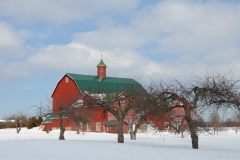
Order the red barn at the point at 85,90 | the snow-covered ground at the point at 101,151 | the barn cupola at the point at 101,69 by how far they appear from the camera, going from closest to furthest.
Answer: the snow-covered ground at the point at 101,151 → the red barn at the point at 85,90 → the barn cupola at the point at 101,69

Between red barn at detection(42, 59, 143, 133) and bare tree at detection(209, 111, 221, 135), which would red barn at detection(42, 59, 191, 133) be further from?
bare tree at detection(209, 111, 221, 135)

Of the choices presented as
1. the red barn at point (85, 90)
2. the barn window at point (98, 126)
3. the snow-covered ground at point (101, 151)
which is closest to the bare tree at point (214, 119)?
the snow-covered ground at point (101, 151)

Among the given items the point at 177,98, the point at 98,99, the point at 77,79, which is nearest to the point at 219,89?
the point at 177,98

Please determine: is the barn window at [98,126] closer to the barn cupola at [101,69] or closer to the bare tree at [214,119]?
the barn cupola at [101,69]

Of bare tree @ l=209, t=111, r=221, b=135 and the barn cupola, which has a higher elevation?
the barn cupola

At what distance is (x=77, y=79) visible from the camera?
2549 inches

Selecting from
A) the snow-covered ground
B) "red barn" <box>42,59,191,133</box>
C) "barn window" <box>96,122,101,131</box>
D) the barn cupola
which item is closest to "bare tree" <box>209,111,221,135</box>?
the snow-covered ground

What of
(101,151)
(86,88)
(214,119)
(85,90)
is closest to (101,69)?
(86,88)

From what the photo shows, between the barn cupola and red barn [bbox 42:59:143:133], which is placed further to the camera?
the barn cupola

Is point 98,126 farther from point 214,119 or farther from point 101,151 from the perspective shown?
point 101,151

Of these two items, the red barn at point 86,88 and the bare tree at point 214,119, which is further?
the red barn at point 86,88

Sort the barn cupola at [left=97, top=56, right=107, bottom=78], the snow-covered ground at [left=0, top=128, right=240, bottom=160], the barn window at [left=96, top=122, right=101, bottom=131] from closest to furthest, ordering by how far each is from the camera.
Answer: the snow-covered ground at [left=0, top=128, right=240, bottom=160] < the barn window at [left=96, top=122, right=101, bottom=131] < the barn cupola at [left=97, top=56, right=107, bottom=78]

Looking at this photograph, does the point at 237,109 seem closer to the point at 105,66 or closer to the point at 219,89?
the point at 219,89

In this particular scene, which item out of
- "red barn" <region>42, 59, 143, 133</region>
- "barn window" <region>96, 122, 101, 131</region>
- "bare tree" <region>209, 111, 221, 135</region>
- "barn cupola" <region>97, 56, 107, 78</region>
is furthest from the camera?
"barn cupola" <region>97, 56, 107, 78</region>
